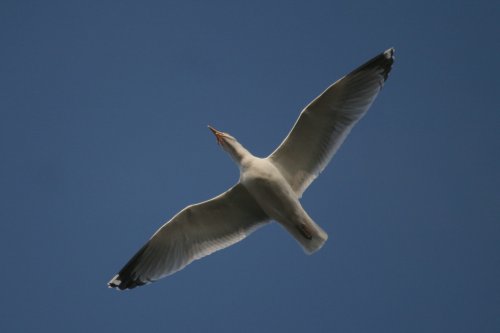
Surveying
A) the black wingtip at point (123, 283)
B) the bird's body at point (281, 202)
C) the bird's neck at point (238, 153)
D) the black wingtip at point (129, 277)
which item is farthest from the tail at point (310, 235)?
the black wingtip at point (123, 283)

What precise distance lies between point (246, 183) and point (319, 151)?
1.15 metres

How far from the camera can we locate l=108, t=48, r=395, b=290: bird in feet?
27.1

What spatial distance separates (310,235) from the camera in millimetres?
8172

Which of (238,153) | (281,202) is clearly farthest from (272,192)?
(238,153)

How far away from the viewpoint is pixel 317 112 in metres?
8.44

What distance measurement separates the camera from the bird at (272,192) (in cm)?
825

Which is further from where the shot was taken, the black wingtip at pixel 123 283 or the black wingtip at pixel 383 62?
the black wingtip at pixel 123 283

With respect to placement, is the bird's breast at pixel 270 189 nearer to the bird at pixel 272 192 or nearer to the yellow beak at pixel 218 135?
the bird at pixel 272 192

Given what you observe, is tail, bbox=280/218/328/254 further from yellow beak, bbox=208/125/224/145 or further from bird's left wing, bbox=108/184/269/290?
yellow beak, bbox=208/125/224/145

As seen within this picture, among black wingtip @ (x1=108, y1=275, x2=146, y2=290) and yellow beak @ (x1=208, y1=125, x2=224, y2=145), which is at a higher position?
yellow beak @ (x1=208, y1=125, x2=224, y2=145)

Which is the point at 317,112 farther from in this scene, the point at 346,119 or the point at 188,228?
the point at 188,228

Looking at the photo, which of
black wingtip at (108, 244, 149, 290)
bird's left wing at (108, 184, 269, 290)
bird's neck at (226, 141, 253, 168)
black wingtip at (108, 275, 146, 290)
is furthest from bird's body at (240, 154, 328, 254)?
black wingtip at (108, 275, 146, 290)

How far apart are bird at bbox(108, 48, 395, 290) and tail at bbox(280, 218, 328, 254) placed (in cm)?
1

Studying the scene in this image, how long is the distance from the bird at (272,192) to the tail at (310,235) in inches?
0.5
